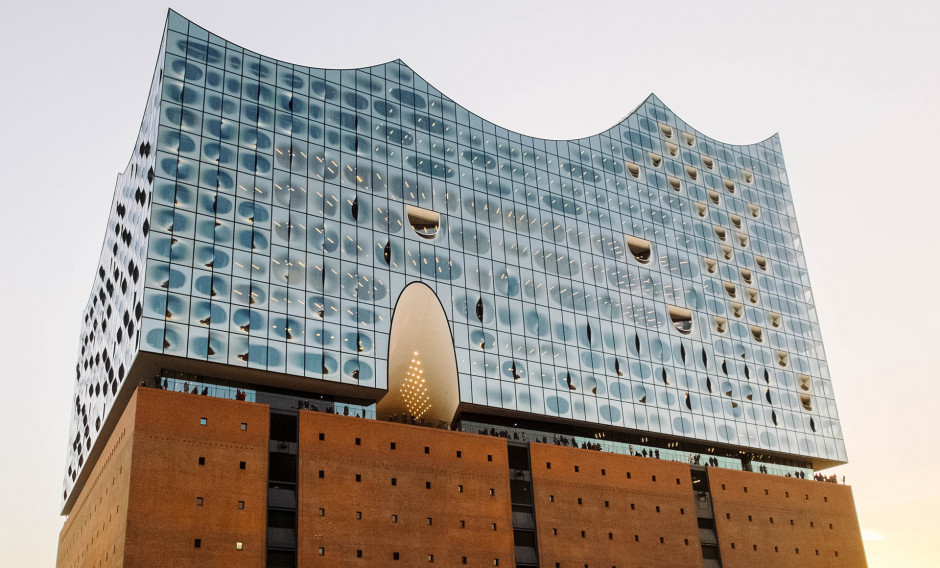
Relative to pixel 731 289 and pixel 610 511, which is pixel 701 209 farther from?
pixel 610 511

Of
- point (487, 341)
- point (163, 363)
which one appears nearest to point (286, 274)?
point (163, 363)

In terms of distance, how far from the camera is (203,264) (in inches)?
1393

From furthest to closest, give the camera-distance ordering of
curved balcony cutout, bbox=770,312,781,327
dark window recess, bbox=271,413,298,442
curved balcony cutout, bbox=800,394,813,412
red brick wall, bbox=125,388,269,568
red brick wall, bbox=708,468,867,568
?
curved balcony cutout, bbox=770,312,781,327 → curved balcony cutout, bbox=800,394,813,412 → red brick wall, bbox=708,468,867,568 → dark window recess, bbox=271,413,298,442 → red brick wall, bbox=125,388,269,568

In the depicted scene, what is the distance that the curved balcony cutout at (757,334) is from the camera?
5273 centimetres

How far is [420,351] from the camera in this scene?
4125 centimetres

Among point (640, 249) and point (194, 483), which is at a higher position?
point (640, 249)

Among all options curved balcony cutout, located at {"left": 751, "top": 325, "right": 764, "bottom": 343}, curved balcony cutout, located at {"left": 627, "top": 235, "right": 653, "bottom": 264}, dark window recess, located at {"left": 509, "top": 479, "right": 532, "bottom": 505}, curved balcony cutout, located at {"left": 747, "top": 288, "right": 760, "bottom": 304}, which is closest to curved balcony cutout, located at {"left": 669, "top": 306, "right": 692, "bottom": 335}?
curved balcony cutout, located at {"left": 627, "top": 235, "right": 653, "bottom": 264}

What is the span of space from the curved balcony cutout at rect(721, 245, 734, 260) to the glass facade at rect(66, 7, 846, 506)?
13 cm

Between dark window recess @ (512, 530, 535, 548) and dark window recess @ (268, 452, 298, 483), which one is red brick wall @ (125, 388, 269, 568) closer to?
dark window recess @ (268, 452, 298, 483)

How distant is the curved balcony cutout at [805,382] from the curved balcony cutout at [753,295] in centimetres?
523

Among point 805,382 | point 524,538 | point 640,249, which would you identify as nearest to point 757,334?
point 805,382

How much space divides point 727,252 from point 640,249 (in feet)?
23.2

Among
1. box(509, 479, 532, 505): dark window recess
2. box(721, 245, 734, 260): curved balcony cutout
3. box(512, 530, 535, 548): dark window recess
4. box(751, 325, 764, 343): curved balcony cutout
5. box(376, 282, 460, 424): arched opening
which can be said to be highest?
box(721, 245, 734, 260): curved balcony cutout

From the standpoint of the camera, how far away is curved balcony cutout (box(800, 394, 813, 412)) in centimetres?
5306
